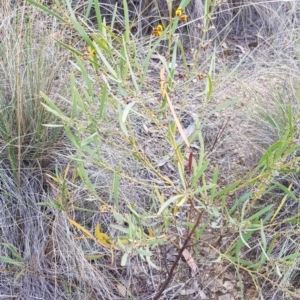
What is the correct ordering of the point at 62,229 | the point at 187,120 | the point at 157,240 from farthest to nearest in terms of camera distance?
the point at 187,120 → the point at 62,229 → the point at 157,240

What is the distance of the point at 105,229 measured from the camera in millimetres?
1918

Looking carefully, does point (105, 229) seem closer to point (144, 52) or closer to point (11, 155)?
point (11, 155)

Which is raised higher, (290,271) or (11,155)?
(11,155)

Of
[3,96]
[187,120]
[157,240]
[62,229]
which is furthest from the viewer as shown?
[187,120]

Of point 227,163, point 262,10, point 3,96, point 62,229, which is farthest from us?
point 262,10

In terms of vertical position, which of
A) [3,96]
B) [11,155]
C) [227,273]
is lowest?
[227,273]

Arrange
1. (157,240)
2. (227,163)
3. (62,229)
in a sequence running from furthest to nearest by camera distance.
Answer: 1. (227,163)
2. (62,229)
3. (157,240)

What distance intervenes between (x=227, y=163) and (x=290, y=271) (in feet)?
1.86

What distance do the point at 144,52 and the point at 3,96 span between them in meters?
0.79

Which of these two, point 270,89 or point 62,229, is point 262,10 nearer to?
point 270,89

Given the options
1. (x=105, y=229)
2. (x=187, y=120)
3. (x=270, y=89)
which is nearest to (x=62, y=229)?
(x=105, y=229)

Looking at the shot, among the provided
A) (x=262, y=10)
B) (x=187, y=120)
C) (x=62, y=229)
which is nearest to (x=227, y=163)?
(x=187, y=120)

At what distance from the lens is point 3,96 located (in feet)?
6.60

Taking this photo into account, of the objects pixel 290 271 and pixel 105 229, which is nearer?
pixel 290 271
